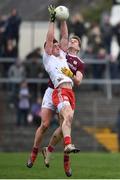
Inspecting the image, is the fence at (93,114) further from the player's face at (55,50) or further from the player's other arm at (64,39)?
the player's face at (55,50)

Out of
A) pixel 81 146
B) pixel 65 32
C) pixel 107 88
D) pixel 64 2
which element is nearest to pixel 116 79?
pixel 107 88

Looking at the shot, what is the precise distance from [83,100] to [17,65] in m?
2.44

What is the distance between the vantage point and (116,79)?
3400 cm

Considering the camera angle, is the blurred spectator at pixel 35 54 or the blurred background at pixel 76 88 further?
the blurred spectator at pixel 35 54

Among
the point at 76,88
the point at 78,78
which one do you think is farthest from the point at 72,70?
the point at 76,88

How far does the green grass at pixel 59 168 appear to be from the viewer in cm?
1875

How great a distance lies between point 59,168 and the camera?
68.3 ft

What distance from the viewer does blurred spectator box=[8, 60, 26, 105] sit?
107ft

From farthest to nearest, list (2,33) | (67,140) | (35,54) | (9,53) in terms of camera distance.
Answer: (9,53) → (35,54) → (2,33) → (67,140)

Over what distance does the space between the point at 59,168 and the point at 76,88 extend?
1331cm

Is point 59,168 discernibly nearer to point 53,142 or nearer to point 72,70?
point 53,142

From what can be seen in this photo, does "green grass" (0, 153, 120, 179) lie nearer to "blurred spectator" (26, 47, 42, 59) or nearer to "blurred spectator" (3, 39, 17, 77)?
"blurred spectator" (26, 47, 42, 59)

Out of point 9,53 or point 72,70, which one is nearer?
point 72,70

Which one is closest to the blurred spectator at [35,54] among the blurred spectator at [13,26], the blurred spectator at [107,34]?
the blurred spectator at [13,26]
